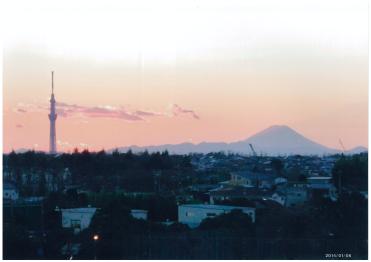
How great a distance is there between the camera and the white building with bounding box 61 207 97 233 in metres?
4.67

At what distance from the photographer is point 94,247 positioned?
405 cm

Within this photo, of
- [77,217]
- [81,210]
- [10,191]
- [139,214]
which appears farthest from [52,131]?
[139,214]

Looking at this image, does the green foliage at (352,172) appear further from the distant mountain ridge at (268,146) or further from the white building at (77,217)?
the white building at (77,217)

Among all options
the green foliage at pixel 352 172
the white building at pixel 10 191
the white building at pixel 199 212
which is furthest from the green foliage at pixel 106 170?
the green foliage at pixel 352 172

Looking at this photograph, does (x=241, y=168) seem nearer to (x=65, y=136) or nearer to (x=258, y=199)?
(x=258, y=199)

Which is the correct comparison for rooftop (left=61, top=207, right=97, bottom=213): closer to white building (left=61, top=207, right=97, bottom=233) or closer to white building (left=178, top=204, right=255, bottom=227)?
white building (left=61, top=207, right=97, bottom=233)

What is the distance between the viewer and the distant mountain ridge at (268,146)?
17.9ft

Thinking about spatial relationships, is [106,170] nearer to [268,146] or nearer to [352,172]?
[268,146]

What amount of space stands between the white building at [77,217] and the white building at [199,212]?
0.62 metres

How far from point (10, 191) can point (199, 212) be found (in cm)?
141

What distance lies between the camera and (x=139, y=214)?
4945mm

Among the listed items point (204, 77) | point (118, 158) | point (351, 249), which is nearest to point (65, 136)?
point (118, 158)

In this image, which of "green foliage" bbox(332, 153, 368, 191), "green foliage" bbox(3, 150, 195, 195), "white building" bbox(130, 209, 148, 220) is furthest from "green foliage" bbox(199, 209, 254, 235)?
"green foliage" bbox(3, 150, 195, 195)

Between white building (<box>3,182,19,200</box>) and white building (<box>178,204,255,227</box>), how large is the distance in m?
1.24
